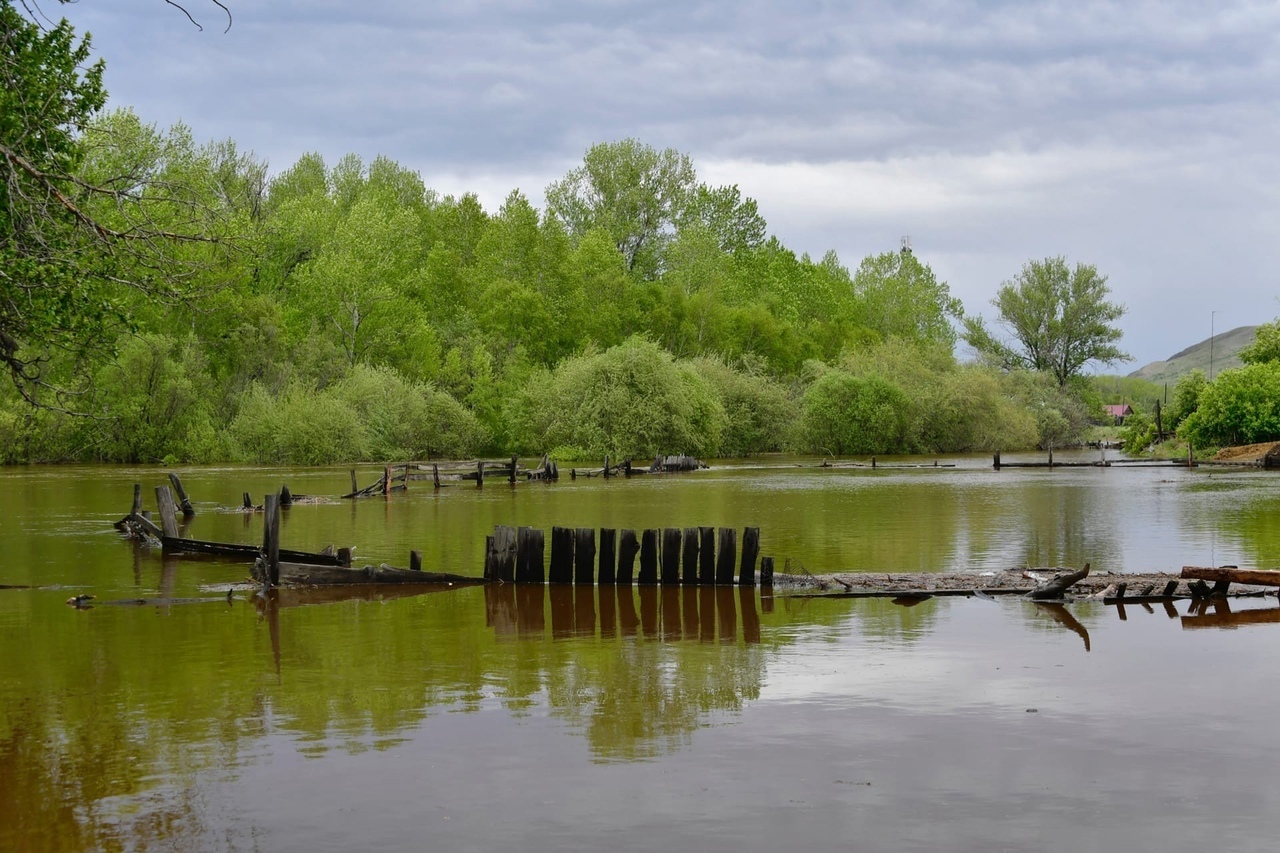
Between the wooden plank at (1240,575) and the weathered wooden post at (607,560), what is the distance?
8.27m

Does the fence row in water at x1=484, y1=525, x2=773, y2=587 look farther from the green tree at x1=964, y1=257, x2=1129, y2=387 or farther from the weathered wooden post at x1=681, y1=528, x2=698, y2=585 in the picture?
the green tree at x1=964, y1=257, x2=1129, y2=387

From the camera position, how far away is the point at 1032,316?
115m

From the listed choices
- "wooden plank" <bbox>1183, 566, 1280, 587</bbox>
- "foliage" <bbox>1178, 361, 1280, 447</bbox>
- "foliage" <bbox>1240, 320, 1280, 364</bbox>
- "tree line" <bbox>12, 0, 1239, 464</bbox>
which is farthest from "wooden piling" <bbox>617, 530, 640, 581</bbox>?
"foliage" <bbox>1240, 320, 1280, 364</bbox>

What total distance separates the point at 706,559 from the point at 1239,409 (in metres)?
53.0

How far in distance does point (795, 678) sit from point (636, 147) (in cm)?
9468

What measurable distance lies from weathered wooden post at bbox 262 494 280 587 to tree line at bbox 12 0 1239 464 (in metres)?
29.7

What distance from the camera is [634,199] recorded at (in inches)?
4131

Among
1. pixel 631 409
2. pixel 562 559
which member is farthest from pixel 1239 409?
pixel 562 559

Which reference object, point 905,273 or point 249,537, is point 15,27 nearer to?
point 249,537

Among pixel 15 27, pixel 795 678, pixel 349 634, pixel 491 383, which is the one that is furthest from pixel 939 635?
pixel 491 383

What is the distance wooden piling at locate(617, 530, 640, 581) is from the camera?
1975 centimetres

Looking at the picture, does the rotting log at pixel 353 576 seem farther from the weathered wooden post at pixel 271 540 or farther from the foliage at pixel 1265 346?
the foliage at pixel 1265 346

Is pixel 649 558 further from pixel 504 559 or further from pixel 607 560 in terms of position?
pixel 504 559

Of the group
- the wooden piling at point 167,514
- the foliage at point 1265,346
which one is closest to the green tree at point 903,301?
the foliage at point 1265,346
